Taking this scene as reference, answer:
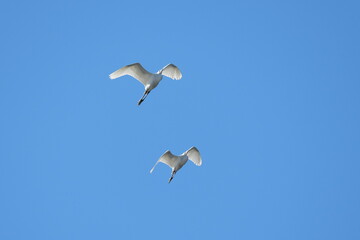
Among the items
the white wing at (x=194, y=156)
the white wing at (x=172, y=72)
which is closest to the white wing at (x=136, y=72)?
the white wing at (x=172, y=72)

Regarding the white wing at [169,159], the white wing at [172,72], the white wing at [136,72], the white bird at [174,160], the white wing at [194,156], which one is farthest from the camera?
the white wing at [194,156]

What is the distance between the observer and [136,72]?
61125 mm

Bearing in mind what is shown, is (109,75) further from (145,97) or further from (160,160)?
(160,160)

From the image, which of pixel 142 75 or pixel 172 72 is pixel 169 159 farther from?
pixel 142 75

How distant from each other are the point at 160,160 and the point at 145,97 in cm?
Answer: 735

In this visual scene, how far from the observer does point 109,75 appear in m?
60.0

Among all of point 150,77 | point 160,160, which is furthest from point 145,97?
point 160,160

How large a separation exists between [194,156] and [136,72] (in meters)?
11.5

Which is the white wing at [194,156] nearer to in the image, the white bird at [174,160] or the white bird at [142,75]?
the white bird at [174,160]

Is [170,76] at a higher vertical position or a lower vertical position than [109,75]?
higher

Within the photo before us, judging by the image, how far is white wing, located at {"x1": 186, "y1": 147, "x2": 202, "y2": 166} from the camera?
6938 centimetres

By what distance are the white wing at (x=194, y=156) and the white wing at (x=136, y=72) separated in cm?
982

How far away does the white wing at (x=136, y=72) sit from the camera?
60688 mm

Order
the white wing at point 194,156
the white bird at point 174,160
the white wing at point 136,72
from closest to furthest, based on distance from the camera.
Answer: the white wing at point 136,72
the white bird at point 174,160
the white wing at point 194,156
